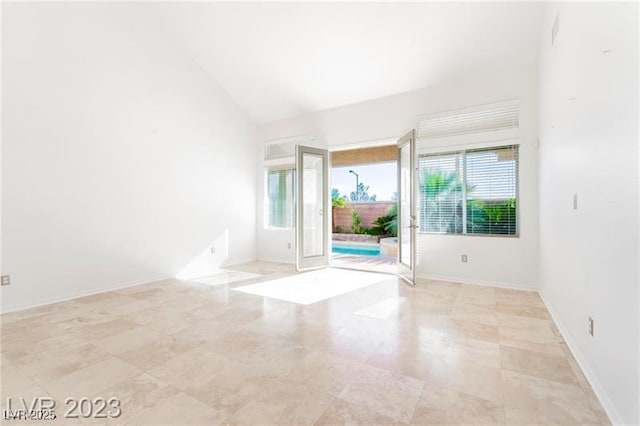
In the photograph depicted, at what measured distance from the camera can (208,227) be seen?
224 inches

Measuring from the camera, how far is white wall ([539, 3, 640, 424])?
1.50m

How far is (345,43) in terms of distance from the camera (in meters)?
4.42

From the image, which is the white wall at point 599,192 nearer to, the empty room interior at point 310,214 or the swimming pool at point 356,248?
the empty room interior at point 310,214

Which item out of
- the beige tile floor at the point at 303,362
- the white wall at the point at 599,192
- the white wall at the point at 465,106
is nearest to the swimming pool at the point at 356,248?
the white wall at the point at 465,106

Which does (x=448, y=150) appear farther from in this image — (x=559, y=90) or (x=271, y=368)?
(x=271, y=368)

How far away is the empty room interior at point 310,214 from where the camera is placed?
1.75m

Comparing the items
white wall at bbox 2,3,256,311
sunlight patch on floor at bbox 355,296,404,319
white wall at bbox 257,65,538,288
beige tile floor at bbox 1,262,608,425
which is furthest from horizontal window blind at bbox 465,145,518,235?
white wall at bbox 2,3,256,311

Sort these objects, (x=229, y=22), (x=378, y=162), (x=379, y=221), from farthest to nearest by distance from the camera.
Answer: (x=379, y=221)
(x=378, y=162)
(x=229, y=22)

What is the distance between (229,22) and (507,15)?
3876mm

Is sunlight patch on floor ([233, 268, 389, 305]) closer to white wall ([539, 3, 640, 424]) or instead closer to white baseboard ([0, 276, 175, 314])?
white baseboard ([0, 276, 175, 314])

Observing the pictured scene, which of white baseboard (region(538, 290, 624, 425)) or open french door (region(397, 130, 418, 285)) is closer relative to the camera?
white baseboard (region(538, 290, 624, 425))

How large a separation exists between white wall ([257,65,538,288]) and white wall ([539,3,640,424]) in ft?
3.77

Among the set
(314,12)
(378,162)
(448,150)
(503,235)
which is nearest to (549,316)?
(503,235)

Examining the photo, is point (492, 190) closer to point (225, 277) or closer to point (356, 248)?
point (225, 277)
